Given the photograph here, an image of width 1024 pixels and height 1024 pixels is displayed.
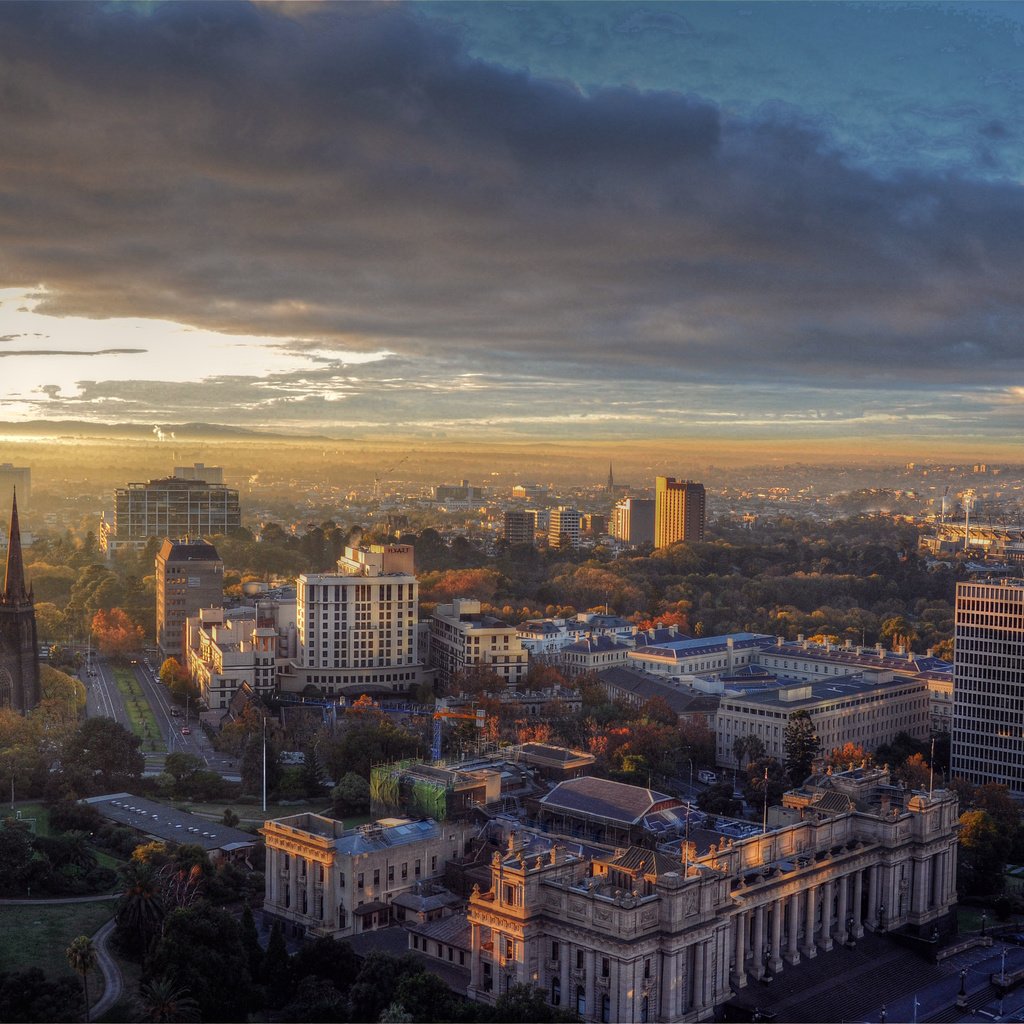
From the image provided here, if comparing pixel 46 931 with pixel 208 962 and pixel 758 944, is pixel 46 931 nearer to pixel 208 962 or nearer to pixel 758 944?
pixel 208 962

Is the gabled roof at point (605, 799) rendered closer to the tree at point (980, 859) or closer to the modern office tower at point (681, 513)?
the tree at point (980, 859)

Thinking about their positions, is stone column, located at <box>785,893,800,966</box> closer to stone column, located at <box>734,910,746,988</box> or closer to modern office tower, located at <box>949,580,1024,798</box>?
stone column, located at <box>734,910,746,988</box>

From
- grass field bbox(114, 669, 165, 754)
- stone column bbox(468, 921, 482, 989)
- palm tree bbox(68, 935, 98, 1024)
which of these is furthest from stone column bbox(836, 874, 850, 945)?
grass field bbox(114, 669, 165, 754)

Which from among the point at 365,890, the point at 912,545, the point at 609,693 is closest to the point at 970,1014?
the point at 365,890

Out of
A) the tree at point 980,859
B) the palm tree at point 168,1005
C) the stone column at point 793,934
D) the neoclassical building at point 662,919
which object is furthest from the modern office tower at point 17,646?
Result: the tree at point 980,859

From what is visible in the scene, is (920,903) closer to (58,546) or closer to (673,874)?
(673,874)

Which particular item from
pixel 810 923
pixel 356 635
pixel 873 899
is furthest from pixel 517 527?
pixel 810 923

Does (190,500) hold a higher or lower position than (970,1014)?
higher
